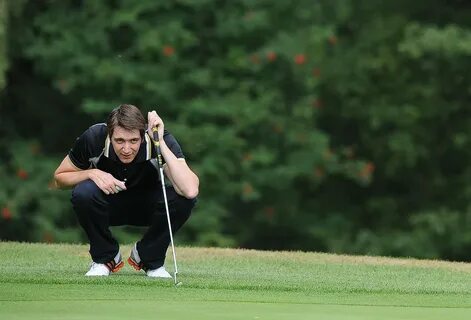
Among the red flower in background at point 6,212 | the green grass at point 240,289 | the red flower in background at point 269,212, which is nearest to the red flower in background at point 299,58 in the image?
the red flower in background at point 269,212

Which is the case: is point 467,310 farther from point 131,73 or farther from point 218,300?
point 131,73

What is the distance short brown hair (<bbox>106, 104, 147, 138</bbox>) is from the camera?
26.2ft

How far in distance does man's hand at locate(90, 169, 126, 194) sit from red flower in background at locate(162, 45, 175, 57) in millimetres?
13728

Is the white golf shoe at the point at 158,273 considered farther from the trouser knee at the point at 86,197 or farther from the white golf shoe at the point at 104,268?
the trouser knee at the point at 86,197

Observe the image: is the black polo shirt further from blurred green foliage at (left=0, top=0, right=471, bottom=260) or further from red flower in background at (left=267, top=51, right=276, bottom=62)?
red flower in background at (left=267, top=51, right=276, bottom=62)

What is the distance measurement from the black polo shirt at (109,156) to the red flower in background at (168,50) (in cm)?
1353

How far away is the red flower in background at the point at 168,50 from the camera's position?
71.6ft

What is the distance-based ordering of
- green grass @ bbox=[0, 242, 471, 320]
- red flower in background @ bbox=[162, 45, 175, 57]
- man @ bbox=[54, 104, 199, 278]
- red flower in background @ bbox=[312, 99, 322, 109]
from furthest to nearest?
red flower in background @ bbox=[312, 99, 322, 109], red flower in background @ bbox=[162, 45, 175, 57], man @ bbox=[54, 104, 199, 278], green grass @ bbox=[0, 242, 471, 320]

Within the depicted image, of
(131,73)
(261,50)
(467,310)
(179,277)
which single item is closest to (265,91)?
(261,50)

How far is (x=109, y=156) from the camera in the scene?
825 cm

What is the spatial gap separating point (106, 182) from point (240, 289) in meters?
0.91

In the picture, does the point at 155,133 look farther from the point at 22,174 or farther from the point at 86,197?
the point at 22,174

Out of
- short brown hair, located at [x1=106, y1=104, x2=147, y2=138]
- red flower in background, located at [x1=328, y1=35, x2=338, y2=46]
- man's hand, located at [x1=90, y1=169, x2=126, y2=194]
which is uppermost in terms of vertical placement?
red flower in background, located at [x1=328, y1=35, x2=338, y2=46]

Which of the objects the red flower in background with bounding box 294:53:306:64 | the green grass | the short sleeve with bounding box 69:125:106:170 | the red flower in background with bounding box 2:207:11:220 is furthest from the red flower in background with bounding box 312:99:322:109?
the short sleeve with bounding box 69:125:106:170
